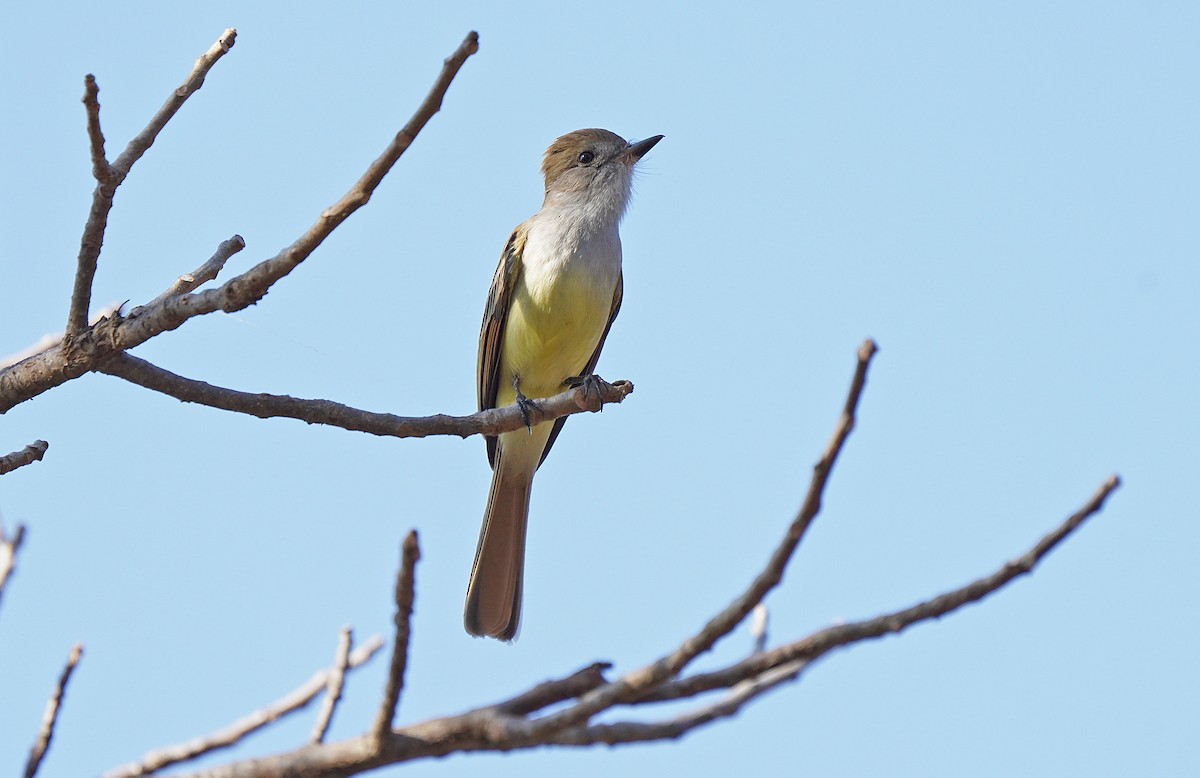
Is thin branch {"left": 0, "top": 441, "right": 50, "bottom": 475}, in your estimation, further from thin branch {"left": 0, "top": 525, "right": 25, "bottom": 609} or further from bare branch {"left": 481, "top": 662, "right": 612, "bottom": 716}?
bare branch {"left": 481, "top": 662, "right": 612, "bottom": 716}

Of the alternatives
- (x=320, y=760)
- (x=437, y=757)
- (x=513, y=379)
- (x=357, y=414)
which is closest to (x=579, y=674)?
(x=437, y=757)

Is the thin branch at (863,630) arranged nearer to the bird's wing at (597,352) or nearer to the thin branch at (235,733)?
the thin branch at (235,733)

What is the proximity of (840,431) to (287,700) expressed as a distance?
1944 millimetres

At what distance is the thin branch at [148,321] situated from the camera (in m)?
3.16

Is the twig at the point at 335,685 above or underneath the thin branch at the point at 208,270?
underneath

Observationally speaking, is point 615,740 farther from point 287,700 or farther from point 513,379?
point 513,379

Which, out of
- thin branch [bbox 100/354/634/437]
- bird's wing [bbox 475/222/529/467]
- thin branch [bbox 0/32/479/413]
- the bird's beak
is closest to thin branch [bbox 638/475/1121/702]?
thin branch [bbox 0/32/479/413]

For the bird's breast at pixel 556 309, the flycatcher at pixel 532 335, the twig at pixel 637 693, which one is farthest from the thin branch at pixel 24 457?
the bird's breast at pixel 556 309

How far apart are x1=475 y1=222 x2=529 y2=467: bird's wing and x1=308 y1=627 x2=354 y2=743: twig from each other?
166 inches

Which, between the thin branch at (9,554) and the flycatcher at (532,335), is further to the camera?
the flycatcher at (532,335)

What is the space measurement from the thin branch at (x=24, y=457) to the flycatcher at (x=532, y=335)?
3.45m

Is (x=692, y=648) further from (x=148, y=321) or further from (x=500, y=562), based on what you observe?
(x=500, y=562)

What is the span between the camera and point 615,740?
224cm

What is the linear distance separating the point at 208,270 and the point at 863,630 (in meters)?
2.45
